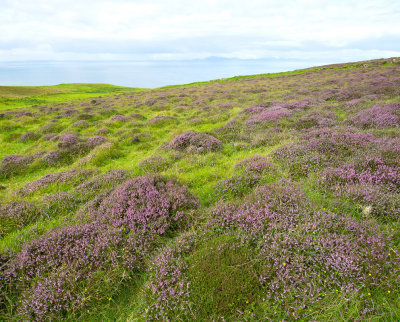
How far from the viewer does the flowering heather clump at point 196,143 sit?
9773 mm

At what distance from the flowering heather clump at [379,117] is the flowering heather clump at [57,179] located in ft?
41.6

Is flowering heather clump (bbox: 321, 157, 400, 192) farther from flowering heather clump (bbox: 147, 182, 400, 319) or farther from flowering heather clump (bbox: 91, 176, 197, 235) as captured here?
flowering heather clump (bbox: 91, 176, 197, 235)

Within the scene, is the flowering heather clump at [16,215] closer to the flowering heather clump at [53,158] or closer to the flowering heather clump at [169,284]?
the flowering heather clump at [169,284]

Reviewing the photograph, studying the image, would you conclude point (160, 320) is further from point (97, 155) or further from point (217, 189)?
point (97, 155)

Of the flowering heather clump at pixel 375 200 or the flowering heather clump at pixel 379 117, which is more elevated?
the flowering heather clump at pixel 379 117

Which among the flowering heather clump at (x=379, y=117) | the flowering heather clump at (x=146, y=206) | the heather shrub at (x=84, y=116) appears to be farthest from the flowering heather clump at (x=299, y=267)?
the heather shrub at (x=84, y=116)

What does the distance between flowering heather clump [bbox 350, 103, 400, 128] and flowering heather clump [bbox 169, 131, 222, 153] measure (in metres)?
7.12

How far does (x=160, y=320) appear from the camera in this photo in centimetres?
298

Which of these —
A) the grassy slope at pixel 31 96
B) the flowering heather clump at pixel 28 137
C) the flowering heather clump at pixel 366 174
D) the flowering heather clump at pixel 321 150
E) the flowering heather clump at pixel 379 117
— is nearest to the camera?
the flowering heather clump at pixel 366 174

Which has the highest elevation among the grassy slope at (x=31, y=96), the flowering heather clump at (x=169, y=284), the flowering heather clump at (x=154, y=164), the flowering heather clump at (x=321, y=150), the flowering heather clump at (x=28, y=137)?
the grassy slope at (x=31, y=96)

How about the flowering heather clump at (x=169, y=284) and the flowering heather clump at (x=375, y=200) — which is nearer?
the flowering heather clump at (x=169, y=284)

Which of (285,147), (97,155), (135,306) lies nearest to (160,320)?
(135,306)

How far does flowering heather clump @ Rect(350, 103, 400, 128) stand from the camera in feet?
31.6

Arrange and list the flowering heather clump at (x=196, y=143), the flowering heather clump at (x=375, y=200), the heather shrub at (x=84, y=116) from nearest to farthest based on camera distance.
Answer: the flowering heather clump at (x=375, y=200)
the flowering heather clump at (x=196, y=143)
the heather shrub at (x=84, y=116)
